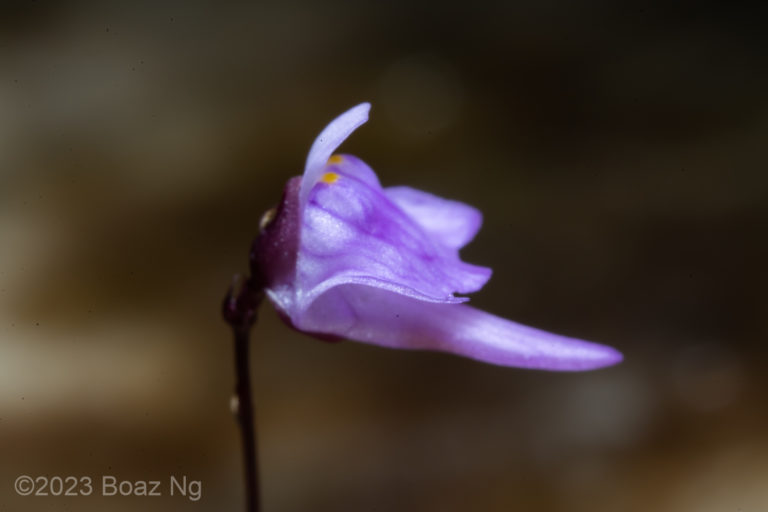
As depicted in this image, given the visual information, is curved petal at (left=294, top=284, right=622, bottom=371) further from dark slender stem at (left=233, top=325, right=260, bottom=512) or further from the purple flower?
dark slender stem at (left=233, top=325, right=260, bottom=512)

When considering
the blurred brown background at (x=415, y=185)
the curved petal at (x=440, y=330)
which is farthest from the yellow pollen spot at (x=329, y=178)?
the blurred brown background at (x=415, y=185)

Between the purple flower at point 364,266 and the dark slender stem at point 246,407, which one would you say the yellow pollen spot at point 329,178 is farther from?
the dark slender stem at point 246,407

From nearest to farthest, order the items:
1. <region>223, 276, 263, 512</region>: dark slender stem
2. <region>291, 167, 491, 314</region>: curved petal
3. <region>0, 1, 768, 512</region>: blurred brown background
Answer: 1. <region>291, 167, 491, 314</region>: curved petal
2. <region>223, 276, 263, 512</region>: dark slender stem
3. <region>0, 1, 768, 512</region>: blurred brown background

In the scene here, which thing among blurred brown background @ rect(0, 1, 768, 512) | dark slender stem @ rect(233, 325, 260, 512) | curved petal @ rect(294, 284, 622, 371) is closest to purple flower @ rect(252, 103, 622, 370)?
curved petal @ rect(294, 284, 622, 371)

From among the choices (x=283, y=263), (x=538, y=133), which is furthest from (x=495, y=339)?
(x=538, y=133)

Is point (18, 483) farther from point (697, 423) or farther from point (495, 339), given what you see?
point (697, 423)
